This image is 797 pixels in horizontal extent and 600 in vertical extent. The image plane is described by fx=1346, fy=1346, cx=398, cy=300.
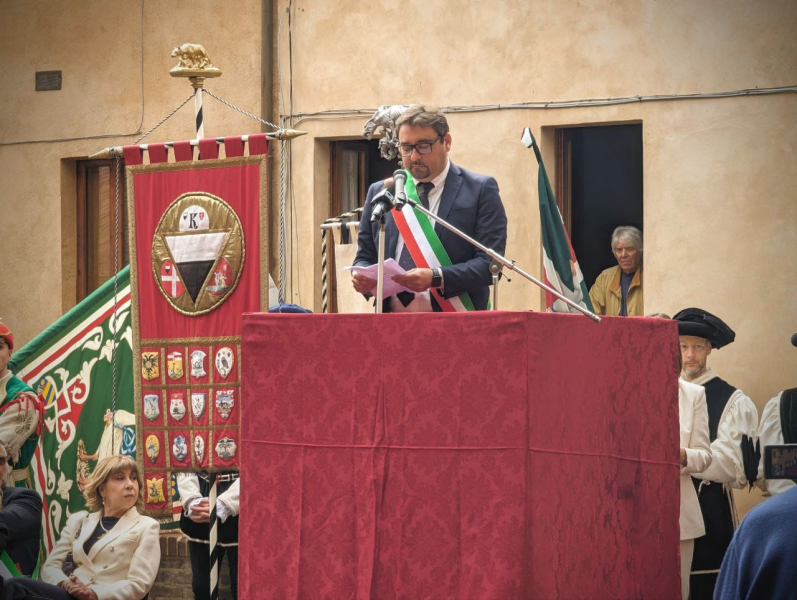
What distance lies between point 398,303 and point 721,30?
496 centimetres

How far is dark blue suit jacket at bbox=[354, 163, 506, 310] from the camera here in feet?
17.7

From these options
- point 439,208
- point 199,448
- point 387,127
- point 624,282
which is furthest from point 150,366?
point 624,282

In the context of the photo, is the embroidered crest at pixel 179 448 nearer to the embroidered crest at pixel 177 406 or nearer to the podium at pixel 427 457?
the embroidered crest at pixel 177 406

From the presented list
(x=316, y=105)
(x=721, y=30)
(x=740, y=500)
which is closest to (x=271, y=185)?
(x=316, y=105)

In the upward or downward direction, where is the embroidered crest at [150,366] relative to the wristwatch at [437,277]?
downward

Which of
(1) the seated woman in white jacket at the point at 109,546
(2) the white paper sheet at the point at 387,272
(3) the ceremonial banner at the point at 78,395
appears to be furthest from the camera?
(3) the ceremonial banner at the point at 78,395

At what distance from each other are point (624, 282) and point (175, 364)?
153 inches

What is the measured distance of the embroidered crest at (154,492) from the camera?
719 cm

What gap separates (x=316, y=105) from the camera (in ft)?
35.4

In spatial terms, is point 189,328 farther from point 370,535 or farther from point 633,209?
point 633,209

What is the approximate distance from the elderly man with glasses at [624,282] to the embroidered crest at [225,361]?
3579 millimetres

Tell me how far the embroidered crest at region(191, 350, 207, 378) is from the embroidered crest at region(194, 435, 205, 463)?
1.07 ft

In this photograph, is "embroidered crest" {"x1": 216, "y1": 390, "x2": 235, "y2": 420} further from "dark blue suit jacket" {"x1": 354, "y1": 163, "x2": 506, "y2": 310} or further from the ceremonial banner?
"dark blue suit jacket" {"x1": 354, "y1": 163, "x2": 506, "y2": 310}

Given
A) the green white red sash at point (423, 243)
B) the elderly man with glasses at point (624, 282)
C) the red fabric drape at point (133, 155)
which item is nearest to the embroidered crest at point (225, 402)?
the red fabric drape at point (133, 155)
